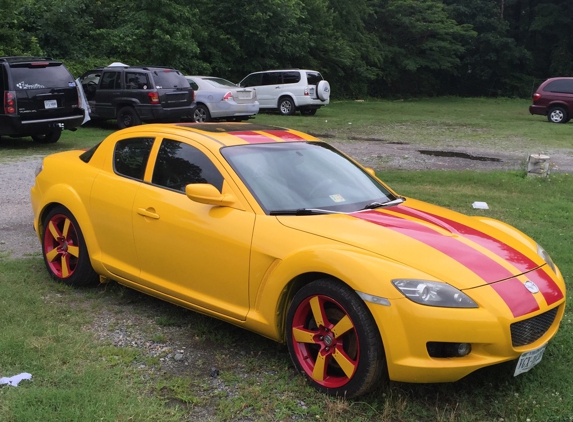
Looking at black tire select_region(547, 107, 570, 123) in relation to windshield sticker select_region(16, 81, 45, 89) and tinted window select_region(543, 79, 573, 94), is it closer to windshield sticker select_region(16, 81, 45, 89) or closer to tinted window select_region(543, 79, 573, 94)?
tinted window select_region(543, 79, 573, 94)

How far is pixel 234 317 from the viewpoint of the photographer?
13.5ft

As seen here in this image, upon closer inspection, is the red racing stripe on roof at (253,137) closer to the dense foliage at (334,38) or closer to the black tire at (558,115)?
the dense foliage at (334,38)

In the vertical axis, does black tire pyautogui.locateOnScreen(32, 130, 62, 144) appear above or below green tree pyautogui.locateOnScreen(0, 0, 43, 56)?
below

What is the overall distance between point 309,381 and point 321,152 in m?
1.91

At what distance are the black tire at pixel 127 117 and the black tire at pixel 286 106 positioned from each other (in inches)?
338

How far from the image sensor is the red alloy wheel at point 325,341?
11.7 feet

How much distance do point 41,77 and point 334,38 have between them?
26223 mm

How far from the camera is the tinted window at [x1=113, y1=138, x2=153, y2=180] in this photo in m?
4.98

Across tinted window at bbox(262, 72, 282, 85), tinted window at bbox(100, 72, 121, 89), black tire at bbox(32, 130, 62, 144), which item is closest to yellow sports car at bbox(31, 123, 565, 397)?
black tire at bbox(32, 130, 62, 144)

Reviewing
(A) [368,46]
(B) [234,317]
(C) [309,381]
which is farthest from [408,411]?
(A) [368,46]

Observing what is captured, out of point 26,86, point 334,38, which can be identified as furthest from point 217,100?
point 334,38

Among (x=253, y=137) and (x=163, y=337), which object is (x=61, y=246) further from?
(x=253, y=137)

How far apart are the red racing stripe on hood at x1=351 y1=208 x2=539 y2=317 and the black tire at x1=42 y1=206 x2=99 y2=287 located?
245cm

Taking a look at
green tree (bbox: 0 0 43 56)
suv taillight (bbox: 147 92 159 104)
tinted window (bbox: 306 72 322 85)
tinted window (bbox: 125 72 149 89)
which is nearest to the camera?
suv taillight (bbox: 147 92 159 104)
